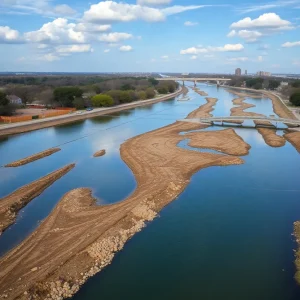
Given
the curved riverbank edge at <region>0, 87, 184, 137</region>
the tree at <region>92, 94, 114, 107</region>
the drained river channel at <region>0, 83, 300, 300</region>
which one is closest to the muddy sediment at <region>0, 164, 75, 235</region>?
the drained river channel at <region>0, 83, 300, 300</region>

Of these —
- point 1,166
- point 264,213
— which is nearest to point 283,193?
point 264,213

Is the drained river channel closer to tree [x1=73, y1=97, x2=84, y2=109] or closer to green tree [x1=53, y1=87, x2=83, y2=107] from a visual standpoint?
tree [x1=73, y1=97, x2=84, y2=109]

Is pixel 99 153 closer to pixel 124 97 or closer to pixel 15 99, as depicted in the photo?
pixel 15 99

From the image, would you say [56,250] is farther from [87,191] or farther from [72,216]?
[87,191]

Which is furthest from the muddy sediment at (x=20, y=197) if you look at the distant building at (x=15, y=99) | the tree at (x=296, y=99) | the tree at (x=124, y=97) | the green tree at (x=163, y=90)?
the green tree at (x=163, y=90)

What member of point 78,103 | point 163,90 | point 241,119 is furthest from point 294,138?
point 163,90

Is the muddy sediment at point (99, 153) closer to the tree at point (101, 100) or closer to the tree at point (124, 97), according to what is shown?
the tree at point (101, 100)
